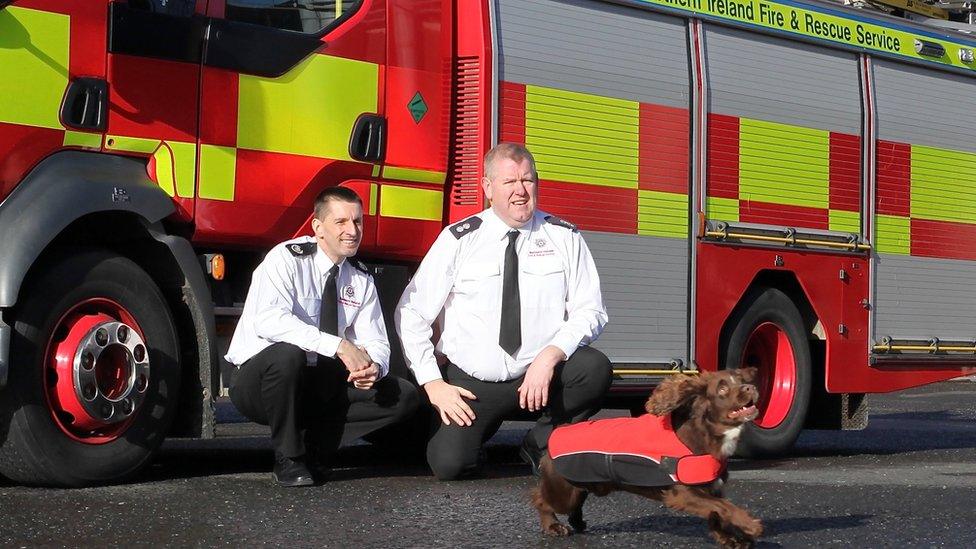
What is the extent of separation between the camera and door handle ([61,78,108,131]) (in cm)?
640

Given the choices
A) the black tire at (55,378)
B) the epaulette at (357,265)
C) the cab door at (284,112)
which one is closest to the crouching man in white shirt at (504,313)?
the epaulette at (357,265)

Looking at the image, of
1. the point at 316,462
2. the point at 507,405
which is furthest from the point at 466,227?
the point at 316,462

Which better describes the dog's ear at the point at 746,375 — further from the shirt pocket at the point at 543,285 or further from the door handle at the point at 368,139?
the door handle at the point at 368,139

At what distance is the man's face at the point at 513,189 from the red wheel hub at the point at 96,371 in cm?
163

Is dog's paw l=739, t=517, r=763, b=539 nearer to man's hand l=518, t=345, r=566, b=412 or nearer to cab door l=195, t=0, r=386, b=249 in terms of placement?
man's hand l=518, t=345, r=566, b=412

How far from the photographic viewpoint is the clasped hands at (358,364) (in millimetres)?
6633

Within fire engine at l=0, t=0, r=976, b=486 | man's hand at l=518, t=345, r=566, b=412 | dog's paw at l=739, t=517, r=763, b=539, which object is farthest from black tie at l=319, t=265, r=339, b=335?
dog's paw at l=739, t=517, r=763, b=539

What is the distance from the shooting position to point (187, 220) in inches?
271

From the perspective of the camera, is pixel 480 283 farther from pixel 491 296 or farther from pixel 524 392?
pixel 524 392

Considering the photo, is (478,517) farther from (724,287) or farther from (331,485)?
(724,287)

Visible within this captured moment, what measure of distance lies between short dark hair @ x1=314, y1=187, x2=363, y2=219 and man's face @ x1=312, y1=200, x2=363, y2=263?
16 millimetres

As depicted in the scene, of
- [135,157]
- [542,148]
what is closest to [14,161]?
[135,157]

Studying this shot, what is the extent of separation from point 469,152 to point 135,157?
183cm

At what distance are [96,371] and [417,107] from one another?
7.22ft
